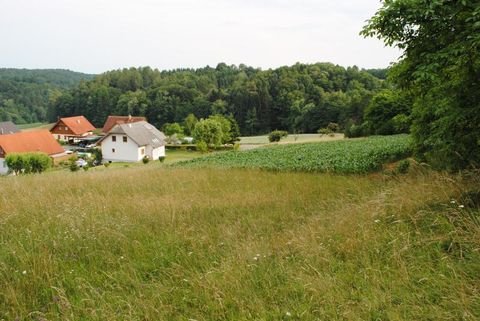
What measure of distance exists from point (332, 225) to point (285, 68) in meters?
105

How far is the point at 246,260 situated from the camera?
3744mm

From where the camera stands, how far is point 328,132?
58.8 metres

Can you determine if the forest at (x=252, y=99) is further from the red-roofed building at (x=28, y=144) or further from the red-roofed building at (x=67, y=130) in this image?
the red-roofed building at (x=28, y=144)

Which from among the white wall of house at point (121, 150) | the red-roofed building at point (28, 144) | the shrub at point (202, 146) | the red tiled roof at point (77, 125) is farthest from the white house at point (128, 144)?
the red tiled roof at point (77, 125)

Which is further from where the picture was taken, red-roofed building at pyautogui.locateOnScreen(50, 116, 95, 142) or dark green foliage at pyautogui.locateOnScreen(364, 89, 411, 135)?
red-roofed building at pyautogui.locateOnScreen(50, 116, 95, 142)

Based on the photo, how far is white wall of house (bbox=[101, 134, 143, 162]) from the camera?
174 ft

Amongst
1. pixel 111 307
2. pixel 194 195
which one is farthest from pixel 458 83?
pixel 111 307

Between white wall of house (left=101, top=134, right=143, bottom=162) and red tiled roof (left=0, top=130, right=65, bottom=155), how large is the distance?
25.4ft

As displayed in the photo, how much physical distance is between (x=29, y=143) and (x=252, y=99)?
54.5m

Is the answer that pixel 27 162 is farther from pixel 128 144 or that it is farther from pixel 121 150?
pixel 128 144

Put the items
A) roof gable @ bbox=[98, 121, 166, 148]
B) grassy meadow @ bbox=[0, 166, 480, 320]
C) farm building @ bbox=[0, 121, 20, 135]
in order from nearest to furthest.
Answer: grassy meadow @ bbox=[0, 166, 480, 320] < roof gable @ bbox=[98, 121, 166, 148] < farm building @ bbox=[0, 121, 20, 135]

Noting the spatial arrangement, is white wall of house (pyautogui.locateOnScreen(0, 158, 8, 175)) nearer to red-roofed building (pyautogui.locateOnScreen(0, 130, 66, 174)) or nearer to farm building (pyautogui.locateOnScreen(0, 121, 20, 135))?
red-roofed building (pyautogui.locateOnScreen(0, 130, 66, 174))

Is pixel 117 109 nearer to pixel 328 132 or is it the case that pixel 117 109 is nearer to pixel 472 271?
pixel 328 132

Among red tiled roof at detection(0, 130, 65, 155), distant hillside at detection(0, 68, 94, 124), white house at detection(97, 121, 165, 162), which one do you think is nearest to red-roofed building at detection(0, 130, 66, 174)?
red tiled roof at detection(0, 130, 65, 155)
